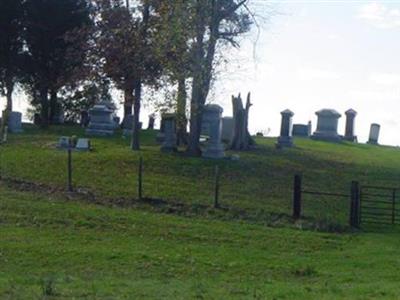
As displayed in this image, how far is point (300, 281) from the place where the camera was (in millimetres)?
17797

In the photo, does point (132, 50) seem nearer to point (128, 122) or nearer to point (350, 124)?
point (128, 122)

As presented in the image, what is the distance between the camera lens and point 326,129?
5438 centimetres

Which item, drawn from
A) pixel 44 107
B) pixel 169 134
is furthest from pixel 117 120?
pixel 169 134

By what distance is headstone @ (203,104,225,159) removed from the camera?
122ft

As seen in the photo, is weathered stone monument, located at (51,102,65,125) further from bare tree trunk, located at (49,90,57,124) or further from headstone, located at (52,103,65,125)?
bare tree trunk, located at (49,90,57,124)

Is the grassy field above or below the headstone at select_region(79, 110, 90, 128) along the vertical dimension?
below

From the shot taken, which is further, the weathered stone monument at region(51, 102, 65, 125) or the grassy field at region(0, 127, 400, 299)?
the weathered stone monument at region(51, 102, 65, 125)

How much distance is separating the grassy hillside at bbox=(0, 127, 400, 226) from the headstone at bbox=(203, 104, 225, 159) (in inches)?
39.0

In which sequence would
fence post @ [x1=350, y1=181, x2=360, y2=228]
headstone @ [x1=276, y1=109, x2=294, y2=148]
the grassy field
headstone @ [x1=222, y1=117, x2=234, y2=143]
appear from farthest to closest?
headstone @ [x1=276, y1=109, x2=294, y2=148]
headstone @ [x1=222, y1=117, x2=234, y2=143]
fence post @ [x1=350, y1=181, x2=360, y2=228]
the grassy field

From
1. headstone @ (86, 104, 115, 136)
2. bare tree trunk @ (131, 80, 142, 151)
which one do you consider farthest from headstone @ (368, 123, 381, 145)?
bare tree trunk @ (131, 80, 142, 151)

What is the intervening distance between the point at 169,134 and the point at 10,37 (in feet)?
71.3

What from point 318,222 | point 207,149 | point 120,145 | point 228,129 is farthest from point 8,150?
point 318,222

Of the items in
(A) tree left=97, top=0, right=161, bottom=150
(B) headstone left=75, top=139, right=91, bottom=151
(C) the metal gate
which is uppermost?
(A) tree left=97, top=0, right=161, bottom=150

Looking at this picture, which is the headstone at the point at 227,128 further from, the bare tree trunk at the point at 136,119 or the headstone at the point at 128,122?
the headstone at the point at 128,122
